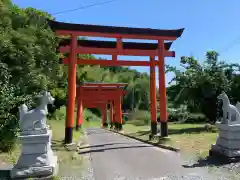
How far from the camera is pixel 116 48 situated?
1062 cm

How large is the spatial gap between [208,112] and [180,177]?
11.9m

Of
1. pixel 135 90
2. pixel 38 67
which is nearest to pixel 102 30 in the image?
pixel 38 67

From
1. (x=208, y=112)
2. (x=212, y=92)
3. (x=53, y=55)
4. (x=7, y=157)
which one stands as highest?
(x=53, y=55)

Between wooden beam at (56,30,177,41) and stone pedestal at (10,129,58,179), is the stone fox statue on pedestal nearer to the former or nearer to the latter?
wooden beam at (56,30,177,41)

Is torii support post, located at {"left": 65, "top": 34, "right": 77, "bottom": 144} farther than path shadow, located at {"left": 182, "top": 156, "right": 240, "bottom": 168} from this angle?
Yes

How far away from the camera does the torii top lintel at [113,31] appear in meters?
9.71

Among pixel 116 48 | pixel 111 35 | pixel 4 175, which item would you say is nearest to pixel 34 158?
pixel 4 175

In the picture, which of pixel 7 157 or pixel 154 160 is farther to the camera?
pixel 7 157

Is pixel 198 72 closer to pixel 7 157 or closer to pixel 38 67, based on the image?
pixel 38 67

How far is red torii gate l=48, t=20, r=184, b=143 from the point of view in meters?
9.70

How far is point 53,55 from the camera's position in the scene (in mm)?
14391

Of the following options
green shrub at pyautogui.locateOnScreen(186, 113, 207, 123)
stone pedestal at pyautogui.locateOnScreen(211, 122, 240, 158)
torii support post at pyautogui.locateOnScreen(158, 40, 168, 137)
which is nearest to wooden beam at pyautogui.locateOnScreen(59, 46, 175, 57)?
torii support post at pyautogui.locateOnScreen(158, 40, 168, 137)

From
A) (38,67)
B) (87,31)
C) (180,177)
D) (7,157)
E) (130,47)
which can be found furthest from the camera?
(38,67)

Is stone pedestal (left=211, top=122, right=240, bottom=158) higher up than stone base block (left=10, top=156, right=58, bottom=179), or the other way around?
stone pedestal (left=211, top=122, right=240, bottom=158)
